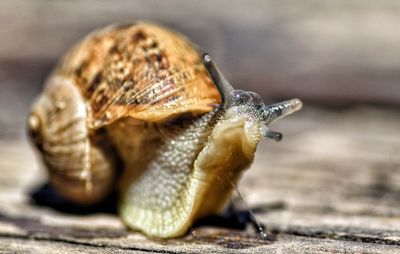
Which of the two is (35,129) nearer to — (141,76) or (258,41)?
(141,76)

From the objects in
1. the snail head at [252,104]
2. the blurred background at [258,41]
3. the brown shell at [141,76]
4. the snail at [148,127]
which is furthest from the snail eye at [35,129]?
the blurred background at [258,41]

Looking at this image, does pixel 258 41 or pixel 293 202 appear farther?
pixel 258 41

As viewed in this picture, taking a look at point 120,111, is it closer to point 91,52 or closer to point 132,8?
point 91,52

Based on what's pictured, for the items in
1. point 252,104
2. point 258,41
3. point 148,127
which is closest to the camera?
point 252,104

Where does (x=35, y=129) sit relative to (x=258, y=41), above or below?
below

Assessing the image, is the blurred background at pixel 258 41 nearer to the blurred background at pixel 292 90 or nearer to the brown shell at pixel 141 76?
the blurred background at pixel 292 90

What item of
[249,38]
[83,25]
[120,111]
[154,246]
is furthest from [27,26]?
[154,246]

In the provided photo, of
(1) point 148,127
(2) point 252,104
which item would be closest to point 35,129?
(1) point 148,127
